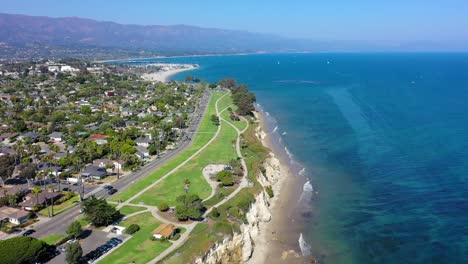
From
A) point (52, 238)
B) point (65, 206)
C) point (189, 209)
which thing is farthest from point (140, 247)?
point (65, 206)

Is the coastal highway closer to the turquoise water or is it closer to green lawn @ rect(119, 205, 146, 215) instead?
green lawn @ rect(119, 205, 146, 215)

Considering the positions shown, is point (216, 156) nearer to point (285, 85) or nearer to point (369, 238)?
point (369, 238)

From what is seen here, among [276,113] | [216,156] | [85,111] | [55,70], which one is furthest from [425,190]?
[55,70]

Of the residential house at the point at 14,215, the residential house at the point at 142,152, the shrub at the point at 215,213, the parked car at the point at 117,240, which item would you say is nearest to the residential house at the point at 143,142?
the residential house at the point at 142,152

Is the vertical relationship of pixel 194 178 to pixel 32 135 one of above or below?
below

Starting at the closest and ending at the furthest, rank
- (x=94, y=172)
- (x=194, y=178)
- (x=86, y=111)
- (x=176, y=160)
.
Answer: (x=194, y=178) → (x=94, y=172) → (x=176, y=160) → (x=86, y=111)

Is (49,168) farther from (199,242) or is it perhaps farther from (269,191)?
(269,191)
